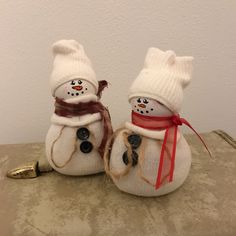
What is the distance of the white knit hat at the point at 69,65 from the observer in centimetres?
62

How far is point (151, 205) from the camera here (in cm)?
60

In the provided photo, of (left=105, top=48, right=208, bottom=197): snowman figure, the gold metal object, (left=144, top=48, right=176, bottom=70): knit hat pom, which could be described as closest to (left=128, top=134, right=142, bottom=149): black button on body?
(left=105, top=48, right=208, bottom=197): snowman figure

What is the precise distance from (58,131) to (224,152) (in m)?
0.37

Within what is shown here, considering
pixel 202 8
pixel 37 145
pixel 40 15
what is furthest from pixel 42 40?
pixel 202 8

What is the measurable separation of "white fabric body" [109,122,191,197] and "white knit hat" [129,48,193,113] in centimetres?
6

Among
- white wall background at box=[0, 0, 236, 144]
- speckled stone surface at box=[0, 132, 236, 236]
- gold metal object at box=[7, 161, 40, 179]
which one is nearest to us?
speckled stone surface at box=[0, 132, 236, 236]

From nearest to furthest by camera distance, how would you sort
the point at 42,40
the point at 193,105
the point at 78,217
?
the point at 78,217, the point at 42,40, the point at 193,105

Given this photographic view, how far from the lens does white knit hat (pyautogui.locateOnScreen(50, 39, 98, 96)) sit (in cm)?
62

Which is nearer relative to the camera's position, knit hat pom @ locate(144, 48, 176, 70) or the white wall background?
knit hat pom @ locate(144, 48, 176, 70)

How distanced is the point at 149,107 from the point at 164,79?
5 centimetres

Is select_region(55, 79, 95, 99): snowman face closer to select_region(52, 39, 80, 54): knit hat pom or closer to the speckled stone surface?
select_region(52, 39, 80, 54): knit hat pom

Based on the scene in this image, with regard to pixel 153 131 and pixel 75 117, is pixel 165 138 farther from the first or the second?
pixel 75 117

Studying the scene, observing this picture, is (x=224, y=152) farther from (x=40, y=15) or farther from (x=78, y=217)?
(x=40, y=15)

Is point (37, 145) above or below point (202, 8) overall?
below
